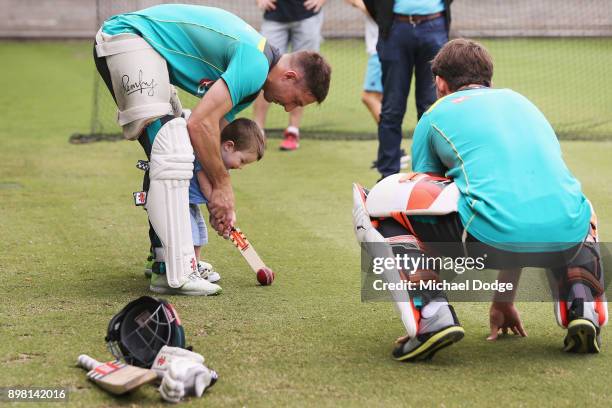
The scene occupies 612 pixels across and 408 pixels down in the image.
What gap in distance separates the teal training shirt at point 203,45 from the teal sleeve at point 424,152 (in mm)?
793

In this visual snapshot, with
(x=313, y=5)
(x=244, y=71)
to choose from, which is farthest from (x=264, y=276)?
(x=313, y=5)

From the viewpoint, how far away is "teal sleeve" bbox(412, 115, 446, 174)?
12.0 ft

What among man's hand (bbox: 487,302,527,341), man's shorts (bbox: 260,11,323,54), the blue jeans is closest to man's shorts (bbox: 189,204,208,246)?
man's hand (bbox: 487,302,527,341)

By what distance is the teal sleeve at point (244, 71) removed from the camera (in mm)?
4090

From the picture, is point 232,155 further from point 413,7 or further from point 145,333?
point 413,7

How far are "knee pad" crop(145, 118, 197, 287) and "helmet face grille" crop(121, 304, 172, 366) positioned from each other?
93 centimetres

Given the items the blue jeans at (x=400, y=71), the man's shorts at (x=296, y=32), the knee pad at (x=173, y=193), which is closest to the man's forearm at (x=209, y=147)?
the knee pad at (x=173, y=193)

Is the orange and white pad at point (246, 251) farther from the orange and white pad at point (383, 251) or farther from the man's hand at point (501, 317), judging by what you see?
the man's hand at point (501, 317)

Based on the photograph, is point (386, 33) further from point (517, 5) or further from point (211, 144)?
point (517, 5)

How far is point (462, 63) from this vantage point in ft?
12.2

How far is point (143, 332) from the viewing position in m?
3.21

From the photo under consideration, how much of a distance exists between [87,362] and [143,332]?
0.65 ft

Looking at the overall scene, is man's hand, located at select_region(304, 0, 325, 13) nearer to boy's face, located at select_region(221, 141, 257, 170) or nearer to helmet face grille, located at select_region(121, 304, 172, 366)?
boy's face, located at select_region(221, 141, 257, 170)

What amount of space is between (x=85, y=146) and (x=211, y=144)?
4458 millimetres
